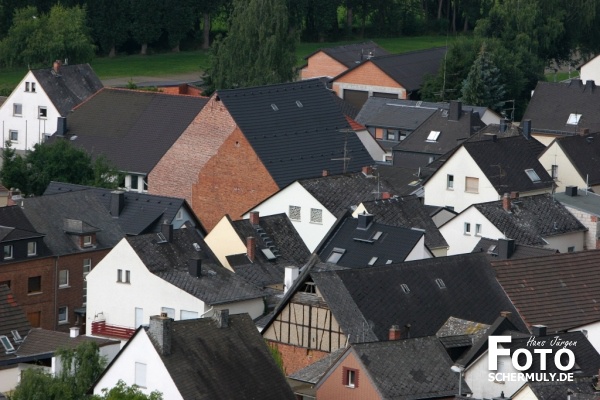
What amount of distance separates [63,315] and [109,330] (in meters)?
5.00

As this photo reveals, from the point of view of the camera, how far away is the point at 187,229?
7781 centimetres

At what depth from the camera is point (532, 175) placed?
92.2 metres

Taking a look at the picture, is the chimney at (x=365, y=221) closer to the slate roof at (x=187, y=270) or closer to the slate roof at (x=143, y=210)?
the slate roof at (x=187, y=270)

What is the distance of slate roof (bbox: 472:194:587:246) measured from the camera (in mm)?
84000

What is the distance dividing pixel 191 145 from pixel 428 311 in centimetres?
2547

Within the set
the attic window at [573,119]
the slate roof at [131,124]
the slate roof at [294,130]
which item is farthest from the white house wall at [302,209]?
the attic window at [573,119]

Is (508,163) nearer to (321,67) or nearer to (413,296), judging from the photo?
(413,296)

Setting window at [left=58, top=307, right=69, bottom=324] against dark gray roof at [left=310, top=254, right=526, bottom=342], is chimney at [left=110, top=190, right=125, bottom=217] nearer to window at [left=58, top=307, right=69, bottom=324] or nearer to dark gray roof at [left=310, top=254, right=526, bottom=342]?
window at [left=58, top=307, right=69, bottom=324]

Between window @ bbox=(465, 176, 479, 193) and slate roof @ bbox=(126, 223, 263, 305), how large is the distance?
57.6 ft

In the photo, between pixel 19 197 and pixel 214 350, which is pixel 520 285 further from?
pixel 19 197

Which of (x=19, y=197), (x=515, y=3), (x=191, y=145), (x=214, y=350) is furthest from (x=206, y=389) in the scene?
(x=515, y=3)

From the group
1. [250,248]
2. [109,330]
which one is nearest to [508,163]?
[250,248]

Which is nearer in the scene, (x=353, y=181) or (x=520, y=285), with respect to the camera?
(x=520, y=285)

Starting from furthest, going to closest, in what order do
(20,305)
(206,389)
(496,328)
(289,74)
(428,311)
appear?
(289,74)
(20,305)
(428,311)
(496,328)
(206,389)
